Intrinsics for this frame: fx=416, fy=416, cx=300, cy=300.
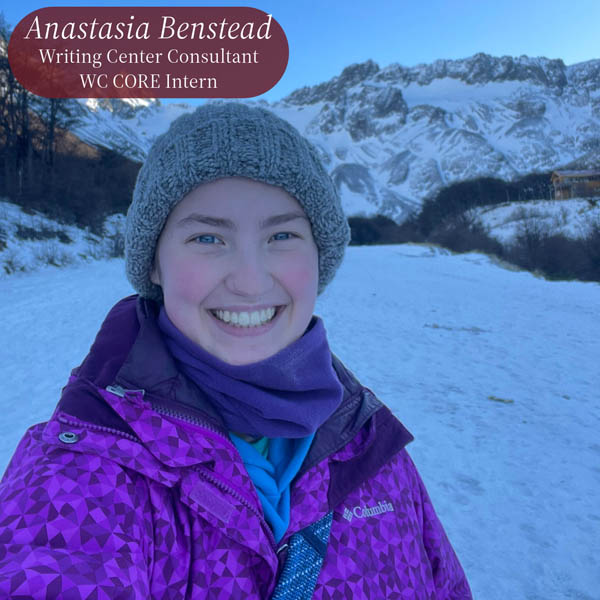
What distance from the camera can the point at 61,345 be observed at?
451cm

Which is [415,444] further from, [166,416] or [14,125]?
[14,125]

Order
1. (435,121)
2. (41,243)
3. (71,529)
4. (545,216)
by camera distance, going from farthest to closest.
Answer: (435,121), (545,216), (41,243), (71,529)

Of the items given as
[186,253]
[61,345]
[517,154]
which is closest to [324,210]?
[186,253]

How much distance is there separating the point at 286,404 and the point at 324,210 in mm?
512

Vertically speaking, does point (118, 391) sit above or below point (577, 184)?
below

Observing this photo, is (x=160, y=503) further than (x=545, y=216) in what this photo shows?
No

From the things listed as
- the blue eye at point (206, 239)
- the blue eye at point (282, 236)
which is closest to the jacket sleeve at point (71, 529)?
the blue eye at point (206, 239)

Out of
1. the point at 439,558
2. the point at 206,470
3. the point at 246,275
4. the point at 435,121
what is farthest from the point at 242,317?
the point at 435,121

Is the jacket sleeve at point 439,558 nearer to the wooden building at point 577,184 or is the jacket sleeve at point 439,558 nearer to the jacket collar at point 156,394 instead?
the jacket collar at point 156,394

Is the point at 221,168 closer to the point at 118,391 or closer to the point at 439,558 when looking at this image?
the point at 118,391

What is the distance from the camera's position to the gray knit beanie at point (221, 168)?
96 centimetres

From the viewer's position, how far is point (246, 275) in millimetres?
930

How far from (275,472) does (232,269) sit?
49cm

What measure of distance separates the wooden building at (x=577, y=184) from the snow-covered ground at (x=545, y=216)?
21.1ft
